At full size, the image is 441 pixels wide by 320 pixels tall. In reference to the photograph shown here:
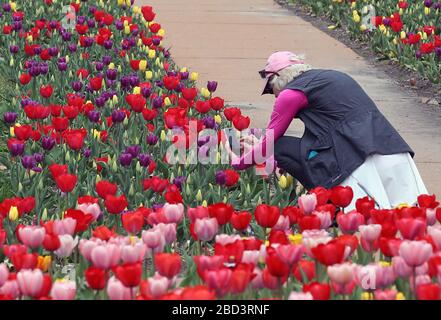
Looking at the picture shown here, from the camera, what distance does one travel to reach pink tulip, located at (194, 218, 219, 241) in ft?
12.2

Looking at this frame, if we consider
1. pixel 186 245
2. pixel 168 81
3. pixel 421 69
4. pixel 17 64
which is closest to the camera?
pixel 186 245

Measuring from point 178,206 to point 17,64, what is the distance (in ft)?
15.7

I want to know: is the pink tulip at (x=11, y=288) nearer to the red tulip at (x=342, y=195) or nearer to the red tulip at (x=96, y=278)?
the red tulip at (x=96, y=278)

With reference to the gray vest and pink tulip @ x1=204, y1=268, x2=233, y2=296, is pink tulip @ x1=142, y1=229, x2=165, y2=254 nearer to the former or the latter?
pink tulip @ x1=204, y1=268, x2=233, y2=296

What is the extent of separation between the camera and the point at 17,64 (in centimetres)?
837

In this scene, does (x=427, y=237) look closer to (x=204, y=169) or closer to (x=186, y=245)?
(x=186, y=245)

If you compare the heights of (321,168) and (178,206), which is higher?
(178,206)

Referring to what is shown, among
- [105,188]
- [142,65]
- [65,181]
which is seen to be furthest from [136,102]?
[142,65]

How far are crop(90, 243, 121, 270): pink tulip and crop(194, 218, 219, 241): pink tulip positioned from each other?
1.55ft

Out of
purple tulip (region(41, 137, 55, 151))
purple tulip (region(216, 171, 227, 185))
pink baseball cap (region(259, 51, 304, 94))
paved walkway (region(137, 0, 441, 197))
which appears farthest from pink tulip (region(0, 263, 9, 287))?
paved walkway (region(137, 0, 441, 197))

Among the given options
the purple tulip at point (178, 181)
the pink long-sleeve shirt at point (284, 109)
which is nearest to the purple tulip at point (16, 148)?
the purple tulip at point (178, 181)

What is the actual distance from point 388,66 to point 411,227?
667 centimetres
